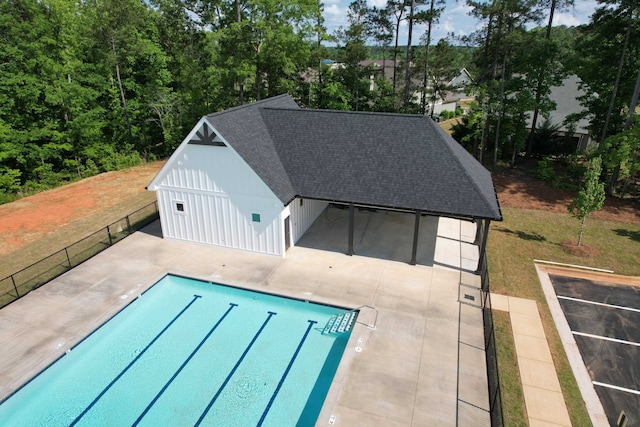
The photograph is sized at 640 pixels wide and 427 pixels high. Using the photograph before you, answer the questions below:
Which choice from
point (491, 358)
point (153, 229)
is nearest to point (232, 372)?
point (491, 358)

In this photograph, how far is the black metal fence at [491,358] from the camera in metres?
10.5

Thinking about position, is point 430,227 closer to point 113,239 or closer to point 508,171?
point 508,171

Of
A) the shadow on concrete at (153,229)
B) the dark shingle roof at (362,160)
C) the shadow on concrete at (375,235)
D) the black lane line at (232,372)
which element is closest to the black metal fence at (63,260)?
the shadow on concrete at (153,229)

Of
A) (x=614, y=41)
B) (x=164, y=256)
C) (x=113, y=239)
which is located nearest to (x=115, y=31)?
(x=113, y=239)

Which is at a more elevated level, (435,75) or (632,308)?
(435,75)

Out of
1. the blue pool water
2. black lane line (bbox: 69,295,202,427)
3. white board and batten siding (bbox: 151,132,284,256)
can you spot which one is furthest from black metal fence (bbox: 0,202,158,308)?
black lane line (bbox: 69,295,202,427)

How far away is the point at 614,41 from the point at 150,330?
3467cm

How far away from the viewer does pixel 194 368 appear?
41.9 ft

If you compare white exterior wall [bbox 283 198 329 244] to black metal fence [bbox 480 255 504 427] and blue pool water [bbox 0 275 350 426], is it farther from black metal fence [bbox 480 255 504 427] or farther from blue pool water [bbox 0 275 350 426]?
black metal fence [bbox 480 255 504 427]

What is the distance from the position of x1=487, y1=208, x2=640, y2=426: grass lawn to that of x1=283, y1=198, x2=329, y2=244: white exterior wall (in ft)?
31.3

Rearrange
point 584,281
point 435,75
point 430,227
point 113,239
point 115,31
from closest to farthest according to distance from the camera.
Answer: point 584,281 < point 113,239 < point 430,227 < point 115,31 < point 435,75

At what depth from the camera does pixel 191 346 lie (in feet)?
45.0

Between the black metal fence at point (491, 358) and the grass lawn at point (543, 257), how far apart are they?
0.44 metres

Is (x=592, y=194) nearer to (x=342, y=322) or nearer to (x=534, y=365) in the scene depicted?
(x=534, y=365)
